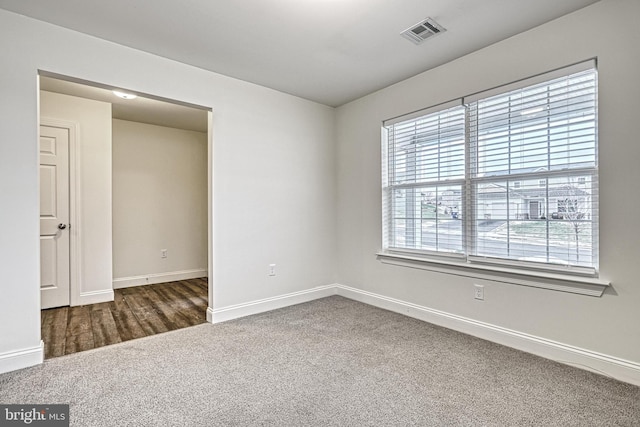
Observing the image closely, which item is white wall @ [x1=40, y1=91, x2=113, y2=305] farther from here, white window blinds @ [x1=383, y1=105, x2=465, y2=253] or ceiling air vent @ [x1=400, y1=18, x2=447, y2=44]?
ceiling air vent @ [x1=400, y1=18, x2=447, y2=44]

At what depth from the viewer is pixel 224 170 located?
10.8ft

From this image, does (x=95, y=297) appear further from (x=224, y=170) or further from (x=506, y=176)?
(x=506, y=176)

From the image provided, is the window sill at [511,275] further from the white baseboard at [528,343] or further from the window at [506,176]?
the white baseboard at [528,343]

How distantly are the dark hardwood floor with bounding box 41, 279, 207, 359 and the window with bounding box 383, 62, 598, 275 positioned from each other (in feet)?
8.50

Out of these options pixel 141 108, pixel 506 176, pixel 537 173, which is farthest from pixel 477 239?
pixel 141 108

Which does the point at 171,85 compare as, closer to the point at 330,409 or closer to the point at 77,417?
the point at 77,417

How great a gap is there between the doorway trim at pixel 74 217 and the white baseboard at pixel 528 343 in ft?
11.9

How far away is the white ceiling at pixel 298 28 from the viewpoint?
2170 mm

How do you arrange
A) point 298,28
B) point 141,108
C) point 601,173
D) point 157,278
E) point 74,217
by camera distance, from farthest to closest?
point 157,278, point 141,108, point 74,217, point 298,28, point 601,173

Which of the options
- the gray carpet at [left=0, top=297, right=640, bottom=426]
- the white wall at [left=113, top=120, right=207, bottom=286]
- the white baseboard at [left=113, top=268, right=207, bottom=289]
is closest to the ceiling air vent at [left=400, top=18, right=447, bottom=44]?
the gray carpet at [left=0, top=297, right=640, bottom=426]

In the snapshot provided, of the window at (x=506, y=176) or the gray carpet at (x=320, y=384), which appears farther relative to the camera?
the window at (x=506, y=176)

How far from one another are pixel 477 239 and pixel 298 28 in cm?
233

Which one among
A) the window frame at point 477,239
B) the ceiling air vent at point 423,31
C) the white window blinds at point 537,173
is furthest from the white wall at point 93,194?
the white window blinds at point 537,173

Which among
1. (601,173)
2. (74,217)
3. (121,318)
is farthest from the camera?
(74,217)
